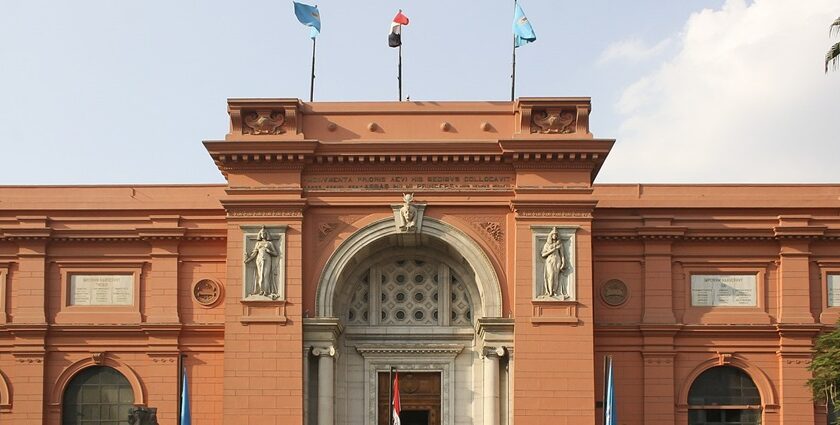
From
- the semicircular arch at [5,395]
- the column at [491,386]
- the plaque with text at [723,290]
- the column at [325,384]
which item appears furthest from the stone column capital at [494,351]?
the semicircular arch at [5,395]

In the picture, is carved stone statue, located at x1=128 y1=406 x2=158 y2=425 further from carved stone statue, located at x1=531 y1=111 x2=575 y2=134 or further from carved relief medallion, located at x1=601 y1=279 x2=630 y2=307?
carved relief medallion, located at x1=601 y1=279 x2=630 y2=307

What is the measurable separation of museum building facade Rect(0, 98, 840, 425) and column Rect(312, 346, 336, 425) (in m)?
0.07

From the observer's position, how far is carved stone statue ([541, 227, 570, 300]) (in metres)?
34.0

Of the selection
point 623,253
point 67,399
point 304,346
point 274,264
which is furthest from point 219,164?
point 623,253

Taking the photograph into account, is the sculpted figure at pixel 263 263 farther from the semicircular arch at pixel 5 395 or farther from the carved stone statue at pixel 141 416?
the semicircular arch at pixel 5 395

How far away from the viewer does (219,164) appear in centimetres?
3450

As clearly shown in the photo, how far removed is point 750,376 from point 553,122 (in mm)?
8818

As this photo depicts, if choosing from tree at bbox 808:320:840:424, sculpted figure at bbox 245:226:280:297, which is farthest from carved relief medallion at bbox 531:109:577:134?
tree at bbox 808:320:840:424

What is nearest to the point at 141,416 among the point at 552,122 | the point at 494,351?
the point at 494,351

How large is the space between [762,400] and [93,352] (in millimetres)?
17962

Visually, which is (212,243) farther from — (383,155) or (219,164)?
(383,155)

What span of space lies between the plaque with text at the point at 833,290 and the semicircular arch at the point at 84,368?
61.3 feet

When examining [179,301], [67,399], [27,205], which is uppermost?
[27,205]

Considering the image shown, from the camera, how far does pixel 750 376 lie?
3631 cm
